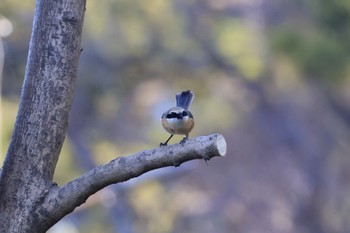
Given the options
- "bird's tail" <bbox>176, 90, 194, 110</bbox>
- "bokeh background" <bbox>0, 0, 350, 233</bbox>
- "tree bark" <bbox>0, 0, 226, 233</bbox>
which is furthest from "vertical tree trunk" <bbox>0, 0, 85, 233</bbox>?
"bokeh background" <bbox>0, 0, 350, 233</bbox>

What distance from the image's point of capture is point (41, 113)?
2424 mm

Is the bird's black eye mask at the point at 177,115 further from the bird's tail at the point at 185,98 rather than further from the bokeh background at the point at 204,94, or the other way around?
the bokeh background at the point at 204,94

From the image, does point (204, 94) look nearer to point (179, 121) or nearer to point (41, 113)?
point (179, 121)

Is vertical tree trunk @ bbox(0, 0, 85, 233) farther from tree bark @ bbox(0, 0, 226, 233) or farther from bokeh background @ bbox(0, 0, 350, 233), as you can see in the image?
bokeh background @ bbox(0, 0, 350, 233)

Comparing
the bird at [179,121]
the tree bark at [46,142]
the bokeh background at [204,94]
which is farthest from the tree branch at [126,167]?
the bokeh background at [204,94]

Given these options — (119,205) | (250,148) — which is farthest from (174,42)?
(250,148)

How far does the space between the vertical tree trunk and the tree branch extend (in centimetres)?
5

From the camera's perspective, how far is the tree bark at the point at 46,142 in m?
2.29

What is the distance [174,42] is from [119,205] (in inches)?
70.5

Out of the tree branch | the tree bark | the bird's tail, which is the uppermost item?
the bird's tail

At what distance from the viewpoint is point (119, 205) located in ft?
30.7

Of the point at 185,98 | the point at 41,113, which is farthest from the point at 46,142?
the point at 185,98

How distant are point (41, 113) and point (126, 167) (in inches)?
12.7

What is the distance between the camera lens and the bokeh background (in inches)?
306
